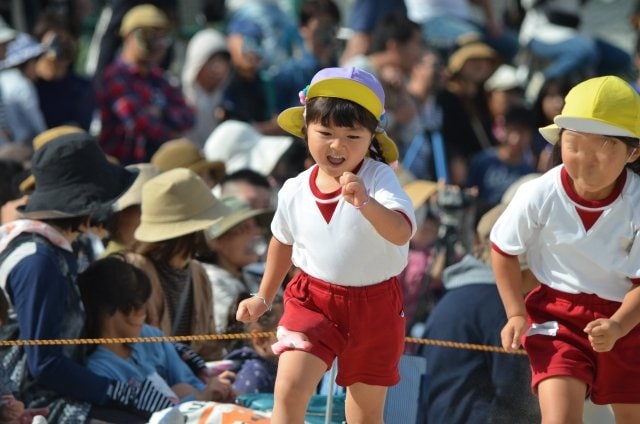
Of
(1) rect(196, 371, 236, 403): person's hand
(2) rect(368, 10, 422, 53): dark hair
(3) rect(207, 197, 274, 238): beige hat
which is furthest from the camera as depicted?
(2) rect(368, 10, 422, 53): dark hair

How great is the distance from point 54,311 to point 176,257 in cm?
110

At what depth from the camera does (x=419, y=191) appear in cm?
834

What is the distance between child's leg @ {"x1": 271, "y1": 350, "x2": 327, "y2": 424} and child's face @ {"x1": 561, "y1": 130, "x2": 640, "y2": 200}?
1052 mm

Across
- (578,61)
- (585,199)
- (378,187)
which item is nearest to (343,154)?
(378,187)

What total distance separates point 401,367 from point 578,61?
709 centimetres

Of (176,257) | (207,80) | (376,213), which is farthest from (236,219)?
(207,80)

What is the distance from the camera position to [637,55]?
1138 centimetres

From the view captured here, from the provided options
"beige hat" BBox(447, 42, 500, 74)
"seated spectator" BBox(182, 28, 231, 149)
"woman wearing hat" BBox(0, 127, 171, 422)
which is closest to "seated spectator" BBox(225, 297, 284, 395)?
"woman wearing hat" BBox(0, 127, 171, 422)

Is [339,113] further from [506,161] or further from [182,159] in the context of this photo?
[506,161]

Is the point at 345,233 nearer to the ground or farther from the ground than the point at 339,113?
nearer to the ground

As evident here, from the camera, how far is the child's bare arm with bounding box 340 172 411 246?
4.37 m

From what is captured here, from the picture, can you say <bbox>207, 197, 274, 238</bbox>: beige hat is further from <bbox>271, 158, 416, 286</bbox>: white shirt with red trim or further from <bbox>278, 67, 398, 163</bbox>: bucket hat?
<bbox>278, 67, 398, 163</bbox>: bucket hat

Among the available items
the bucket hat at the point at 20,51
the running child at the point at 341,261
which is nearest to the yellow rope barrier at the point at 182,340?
the running child at the point at 341,261

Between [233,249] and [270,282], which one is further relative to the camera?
[233,249]
